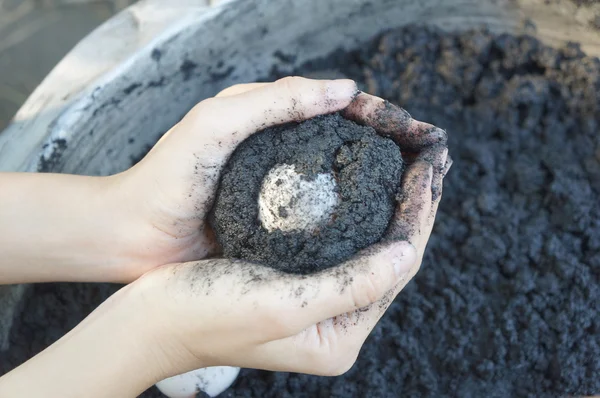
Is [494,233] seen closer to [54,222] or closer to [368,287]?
[368,287]

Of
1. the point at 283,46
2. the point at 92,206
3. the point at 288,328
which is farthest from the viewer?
the point at 283,46

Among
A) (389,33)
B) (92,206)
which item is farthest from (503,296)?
(92,206)

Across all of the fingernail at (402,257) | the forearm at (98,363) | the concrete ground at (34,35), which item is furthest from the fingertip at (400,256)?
the concrete ground at (34,35)

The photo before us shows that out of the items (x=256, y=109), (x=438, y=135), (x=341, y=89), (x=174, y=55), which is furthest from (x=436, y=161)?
(x=174, y=55)

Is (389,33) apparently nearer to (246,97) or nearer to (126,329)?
(246,97)

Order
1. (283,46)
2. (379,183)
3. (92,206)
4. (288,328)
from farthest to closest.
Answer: (283,46)
(92,206)
(379,183)
(288,328)

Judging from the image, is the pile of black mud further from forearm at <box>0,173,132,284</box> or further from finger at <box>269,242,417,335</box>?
finger at <box>269,242,417,335</box>
